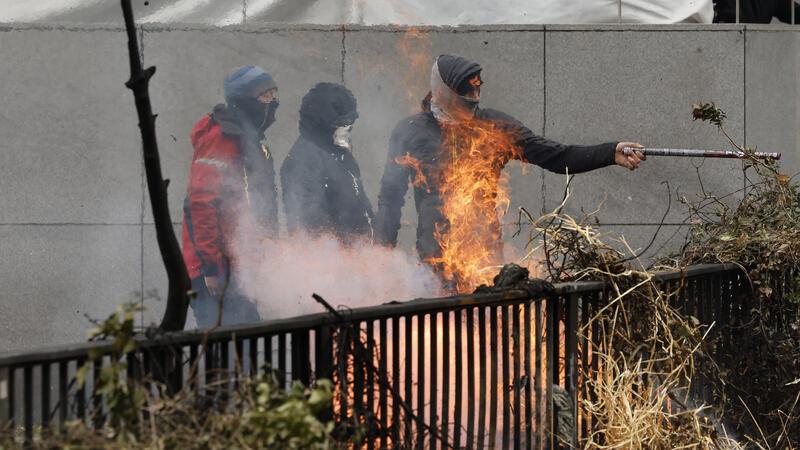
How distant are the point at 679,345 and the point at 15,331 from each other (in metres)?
5.64

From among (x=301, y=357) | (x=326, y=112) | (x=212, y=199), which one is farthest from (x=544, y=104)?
(x=301, y=357)

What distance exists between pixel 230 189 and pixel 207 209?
23cm

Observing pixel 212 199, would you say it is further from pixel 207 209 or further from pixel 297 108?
pixel 297 108

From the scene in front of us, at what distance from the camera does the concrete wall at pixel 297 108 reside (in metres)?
9.47

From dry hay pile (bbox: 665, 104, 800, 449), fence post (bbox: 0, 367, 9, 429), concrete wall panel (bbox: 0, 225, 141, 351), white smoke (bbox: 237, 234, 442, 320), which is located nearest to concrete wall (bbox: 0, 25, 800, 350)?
concrete wall panel (bbox: 0, 225, 141, 351)

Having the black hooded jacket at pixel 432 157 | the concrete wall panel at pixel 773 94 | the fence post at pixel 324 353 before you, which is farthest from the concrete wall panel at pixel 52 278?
the fence post at pixel 324 353

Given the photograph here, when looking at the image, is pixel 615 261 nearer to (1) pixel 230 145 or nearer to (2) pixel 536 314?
(2) pixel 536 314

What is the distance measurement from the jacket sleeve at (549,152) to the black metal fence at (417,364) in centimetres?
333

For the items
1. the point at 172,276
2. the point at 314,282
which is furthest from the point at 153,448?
the point at 314,282

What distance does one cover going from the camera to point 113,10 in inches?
382

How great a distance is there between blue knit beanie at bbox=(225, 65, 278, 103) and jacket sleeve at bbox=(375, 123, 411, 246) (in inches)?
44.4

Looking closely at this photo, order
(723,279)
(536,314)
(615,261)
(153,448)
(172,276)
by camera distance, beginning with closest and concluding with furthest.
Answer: (153,448), (172,276), (536,314), (615,261), (723,279)

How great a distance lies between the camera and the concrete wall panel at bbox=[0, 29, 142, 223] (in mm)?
9469

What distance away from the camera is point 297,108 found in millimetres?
9547
